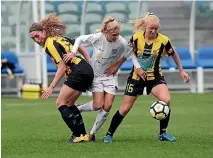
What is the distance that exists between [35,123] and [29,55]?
35.2ft

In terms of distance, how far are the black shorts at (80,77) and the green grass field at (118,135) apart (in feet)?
2.63

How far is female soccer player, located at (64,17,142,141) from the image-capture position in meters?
11.1

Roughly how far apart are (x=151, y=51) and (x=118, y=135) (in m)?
1.81

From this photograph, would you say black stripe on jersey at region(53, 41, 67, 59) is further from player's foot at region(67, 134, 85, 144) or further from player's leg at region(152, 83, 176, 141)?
player's leg at region(152, 83, 176, 141)

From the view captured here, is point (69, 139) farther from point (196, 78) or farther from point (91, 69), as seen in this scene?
point (196, 78)

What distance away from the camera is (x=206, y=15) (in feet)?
84.5

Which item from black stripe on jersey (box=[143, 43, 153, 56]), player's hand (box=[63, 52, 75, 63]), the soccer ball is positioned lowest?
the soccer ball

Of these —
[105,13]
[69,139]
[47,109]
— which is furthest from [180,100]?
[69,139]

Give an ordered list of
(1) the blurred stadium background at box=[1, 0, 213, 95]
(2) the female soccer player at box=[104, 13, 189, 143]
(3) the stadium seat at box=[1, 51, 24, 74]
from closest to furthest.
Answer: (2) the female soccer player at box=[104, 13, 189, 143], (3) the stadium seat at box=[1, 51, 24, 74], (1) the blurred stadium background at box=[1, 0, 213, 95]

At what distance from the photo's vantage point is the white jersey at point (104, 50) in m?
11.1

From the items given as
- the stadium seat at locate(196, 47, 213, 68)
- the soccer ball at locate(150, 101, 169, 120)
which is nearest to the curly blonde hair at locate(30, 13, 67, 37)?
the soccer ball at locate(150, 101, 169, 120)

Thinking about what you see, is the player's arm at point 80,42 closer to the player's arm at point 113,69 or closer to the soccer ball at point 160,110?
the player's arm at point 113,69

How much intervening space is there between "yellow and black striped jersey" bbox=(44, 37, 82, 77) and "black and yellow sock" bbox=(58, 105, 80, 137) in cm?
50

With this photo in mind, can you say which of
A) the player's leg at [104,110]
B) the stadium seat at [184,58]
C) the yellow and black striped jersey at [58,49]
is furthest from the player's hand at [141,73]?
the stadium seat at [184,58]
